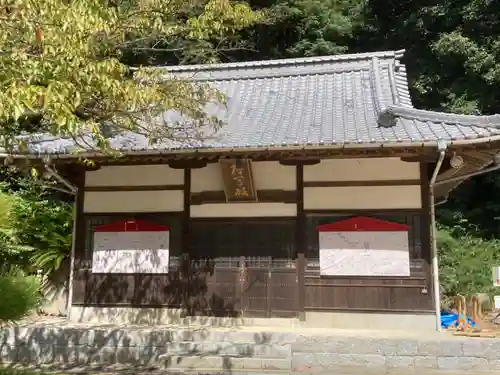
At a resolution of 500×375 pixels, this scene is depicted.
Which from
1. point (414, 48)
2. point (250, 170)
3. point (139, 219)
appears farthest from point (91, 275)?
point (414, 48)

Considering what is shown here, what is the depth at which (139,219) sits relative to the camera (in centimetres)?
906

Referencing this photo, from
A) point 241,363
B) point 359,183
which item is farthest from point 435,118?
point 241,363

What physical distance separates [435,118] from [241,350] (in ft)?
15.7

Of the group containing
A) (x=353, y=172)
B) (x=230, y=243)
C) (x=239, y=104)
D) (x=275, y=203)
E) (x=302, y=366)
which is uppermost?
(x=239, y=104)

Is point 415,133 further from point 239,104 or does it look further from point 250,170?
point 239,104

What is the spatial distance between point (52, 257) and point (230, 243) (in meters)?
4.19

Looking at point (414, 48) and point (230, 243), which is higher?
point (414, 48)

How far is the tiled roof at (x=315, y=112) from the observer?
301 inches

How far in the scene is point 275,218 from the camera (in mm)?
8609

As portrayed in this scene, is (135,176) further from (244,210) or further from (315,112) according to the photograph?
(315,112)

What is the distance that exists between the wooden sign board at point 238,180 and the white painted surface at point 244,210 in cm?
13

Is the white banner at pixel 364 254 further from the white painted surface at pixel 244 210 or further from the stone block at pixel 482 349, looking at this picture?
the stone block at pixel 482 349

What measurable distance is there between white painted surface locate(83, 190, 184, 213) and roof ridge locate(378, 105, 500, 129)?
3.87m

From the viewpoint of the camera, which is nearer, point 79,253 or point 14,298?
point 14,298
